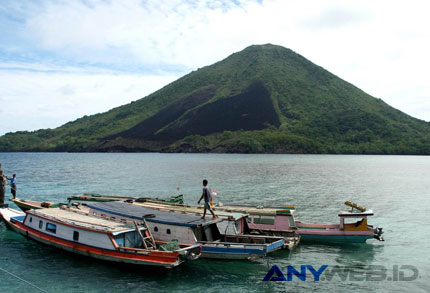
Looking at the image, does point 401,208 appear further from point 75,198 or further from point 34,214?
point 34,214

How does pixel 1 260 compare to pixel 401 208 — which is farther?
pixel 401 208

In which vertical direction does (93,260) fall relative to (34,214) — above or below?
below

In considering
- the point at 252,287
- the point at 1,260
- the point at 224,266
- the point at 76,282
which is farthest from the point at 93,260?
the point at 252,287

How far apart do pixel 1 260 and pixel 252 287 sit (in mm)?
17180

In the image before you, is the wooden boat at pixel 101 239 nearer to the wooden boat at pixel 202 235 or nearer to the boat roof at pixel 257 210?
the wooden boat at pixel 202 235

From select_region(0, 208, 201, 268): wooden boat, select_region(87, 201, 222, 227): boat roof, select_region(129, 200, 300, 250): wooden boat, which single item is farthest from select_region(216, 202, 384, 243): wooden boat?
select_region(0, 208, 201, 268): wooden boat

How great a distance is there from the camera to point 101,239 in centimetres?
2317

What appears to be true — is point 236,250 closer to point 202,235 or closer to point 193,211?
point 202,235

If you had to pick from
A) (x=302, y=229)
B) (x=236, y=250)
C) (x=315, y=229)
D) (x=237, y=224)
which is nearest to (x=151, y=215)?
(x=237, y=224)

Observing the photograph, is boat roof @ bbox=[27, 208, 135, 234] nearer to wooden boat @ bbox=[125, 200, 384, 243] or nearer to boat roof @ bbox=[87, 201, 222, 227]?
boat roof @ bbox=[87, 201, 222, 227]

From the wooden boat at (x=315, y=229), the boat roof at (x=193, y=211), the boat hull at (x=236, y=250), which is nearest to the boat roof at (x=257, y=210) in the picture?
the wooden boat at (x=315, y=229)

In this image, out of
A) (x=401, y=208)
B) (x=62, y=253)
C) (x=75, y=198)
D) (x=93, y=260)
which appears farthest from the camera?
(x=401, y=208)

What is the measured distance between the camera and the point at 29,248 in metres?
27.2

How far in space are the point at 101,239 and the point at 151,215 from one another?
4.07 meters
